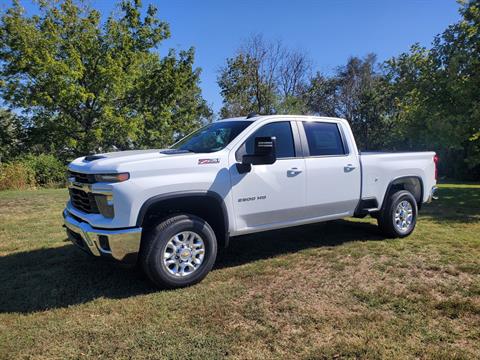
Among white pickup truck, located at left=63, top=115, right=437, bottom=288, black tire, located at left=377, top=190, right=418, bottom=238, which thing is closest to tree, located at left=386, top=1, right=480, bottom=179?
black tire, located at left=377, top=190, right=418, bottom=238

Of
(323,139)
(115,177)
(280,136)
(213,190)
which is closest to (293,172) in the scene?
(280,136)

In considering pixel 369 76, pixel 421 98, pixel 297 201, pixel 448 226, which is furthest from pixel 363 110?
pixel 297 201

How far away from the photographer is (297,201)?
5.39 metres

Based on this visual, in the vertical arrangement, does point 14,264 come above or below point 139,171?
below

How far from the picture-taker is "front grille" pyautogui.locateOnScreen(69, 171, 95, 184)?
4367mm

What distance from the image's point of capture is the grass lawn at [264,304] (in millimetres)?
3311

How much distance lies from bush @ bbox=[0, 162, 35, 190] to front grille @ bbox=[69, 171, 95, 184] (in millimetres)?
13658

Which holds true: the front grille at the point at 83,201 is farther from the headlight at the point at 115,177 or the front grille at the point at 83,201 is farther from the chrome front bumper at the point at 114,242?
the headlight at the point at 115,177

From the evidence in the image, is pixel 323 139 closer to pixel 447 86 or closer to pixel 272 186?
pixel 272 186

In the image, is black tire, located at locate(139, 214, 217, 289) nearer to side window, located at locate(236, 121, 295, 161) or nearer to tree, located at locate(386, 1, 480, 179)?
side window, located at locate(236, 121, 295, 161)

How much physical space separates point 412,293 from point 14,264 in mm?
5111

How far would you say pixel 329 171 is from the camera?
5688mm

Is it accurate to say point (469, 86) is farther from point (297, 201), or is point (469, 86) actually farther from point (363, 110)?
point (363, 110)

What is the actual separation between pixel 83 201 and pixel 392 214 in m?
4.65
